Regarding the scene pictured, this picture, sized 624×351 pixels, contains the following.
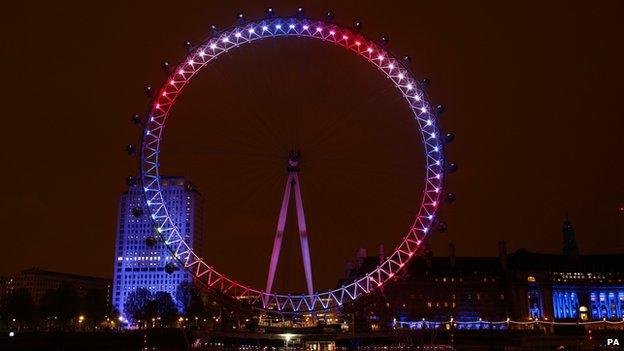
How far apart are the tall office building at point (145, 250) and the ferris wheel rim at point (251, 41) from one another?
A: 101 meters

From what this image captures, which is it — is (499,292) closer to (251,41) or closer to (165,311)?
(165,311)

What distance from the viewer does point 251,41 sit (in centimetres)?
3891

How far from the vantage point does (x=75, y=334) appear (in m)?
58.4

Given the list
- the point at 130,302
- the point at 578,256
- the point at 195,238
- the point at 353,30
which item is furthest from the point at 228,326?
the point at 195,238

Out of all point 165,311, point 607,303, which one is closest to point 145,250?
point 165,311

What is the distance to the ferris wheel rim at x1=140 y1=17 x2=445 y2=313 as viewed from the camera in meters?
39.0

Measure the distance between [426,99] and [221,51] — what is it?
1234 centimetres

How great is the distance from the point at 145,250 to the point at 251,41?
11101cm

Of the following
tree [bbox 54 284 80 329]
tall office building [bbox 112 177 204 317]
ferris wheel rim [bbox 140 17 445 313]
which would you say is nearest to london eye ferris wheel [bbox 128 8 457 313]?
ferris wheel rim [bbox 140 17 445 313]

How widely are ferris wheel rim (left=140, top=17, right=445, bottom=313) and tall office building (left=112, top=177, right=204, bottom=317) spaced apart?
10134cm

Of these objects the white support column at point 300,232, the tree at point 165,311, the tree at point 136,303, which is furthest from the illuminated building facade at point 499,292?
the white support column at point 300,232

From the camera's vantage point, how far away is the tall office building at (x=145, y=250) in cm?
14150

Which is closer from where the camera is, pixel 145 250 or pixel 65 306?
pixel 65 306

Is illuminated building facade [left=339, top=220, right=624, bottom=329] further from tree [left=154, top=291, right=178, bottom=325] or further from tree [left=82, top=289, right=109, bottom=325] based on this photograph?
tree [left=82, top=289, right=109, bottom=325]
